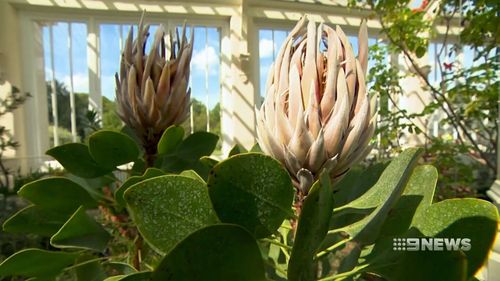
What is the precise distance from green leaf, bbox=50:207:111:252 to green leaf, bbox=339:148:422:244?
0.99 feet

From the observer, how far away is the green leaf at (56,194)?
1.42ft

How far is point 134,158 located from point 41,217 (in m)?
0.16

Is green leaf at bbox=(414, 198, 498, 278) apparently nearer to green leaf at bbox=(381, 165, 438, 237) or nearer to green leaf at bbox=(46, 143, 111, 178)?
green leaf at bbox=(381, 165, 438, 237)

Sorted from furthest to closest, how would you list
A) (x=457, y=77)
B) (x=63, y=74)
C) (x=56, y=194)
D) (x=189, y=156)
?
1. (x=63, y=74)
2. (x=457, y=77)
3. (x=189, y=156)
4. (x=56, y=194)

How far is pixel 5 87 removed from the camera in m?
4.15

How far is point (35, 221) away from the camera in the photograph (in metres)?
0.47

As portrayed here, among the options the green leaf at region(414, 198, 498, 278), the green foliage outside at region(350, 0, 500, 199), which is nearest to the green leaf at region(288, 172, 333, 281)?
the green leaf at region(414, 198, 498, 278)

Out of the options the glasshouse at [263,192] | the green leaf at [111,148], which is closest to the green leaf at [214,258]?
the glasshouse at [263,192]

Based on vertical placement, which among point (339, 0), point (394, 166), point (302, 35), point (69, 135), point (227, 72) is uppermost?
point (339, 0)

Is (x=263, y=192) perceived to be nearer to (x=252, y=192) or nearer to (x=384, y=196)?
(x=252, y=192)

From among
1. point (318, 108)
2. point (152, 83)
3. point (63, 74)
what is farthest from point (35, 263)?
point (63, 74)

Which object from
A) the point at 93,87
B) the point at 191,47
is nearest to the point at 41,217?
the point at 191,47

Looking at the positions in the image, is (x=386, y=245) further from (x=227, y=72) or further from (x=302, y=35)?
(x=227, y=72)

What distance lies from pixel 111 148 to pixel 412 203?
1.22 ft
